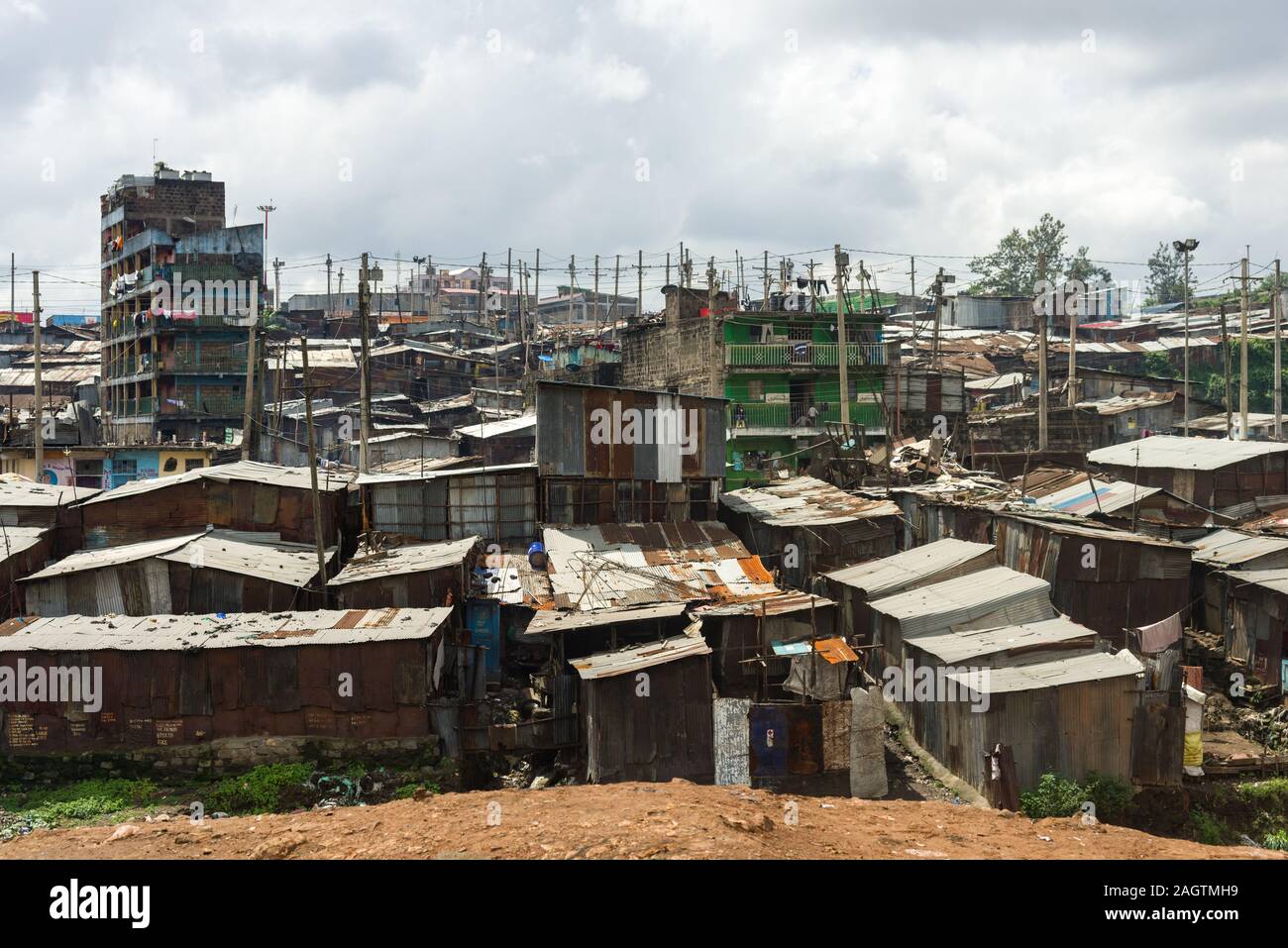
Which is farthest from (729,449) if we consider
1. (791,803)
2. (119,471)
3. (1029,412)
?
(791,803)

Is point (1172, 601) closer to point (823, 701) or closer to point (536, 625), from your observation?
point (823, 701)

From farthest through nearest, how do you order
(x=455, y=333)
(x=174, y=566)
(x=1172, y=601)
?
(x=455, y=333), (x=1172, y=601), (x=174, y=566)

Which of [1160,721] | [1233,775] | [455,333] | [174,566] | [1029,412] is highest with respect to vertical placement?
[455,333]

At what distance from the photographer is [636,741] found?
17781 mm

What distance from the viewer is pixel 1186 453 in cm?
3353

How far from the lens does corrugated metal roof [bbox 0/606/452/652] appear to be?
1881cm

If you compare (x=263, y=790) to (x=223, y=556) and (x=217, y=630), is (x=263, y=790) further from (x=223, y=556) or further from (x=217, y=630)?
(x=223, y=556)

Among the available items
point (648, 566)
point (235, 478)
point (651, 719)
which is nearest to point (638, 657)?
point (651, 719)

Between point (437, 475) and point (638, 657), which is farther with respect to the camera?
point (437, 475)

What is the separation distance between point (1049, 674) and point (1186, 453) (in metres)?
18.9

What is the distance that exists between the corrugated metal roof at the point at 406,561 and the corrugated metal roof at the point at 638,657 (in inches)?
197

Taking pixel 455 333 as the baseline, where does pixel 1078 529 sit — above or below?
below

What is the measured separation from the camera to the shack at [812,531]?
2928 centimetres

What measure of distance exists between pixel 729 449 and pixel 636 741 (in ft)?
91.6
